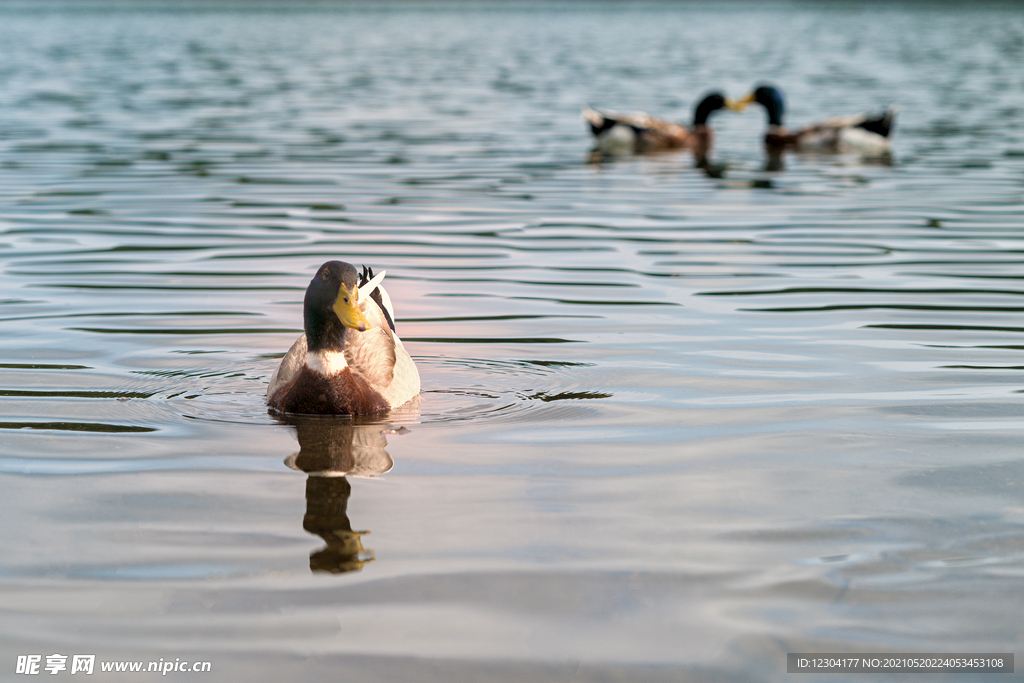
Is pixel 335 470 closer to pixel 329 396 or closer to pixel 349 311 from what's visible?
pixel 329 396

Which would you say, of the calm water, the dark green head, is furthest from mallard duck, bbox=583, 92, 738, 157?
the calm water

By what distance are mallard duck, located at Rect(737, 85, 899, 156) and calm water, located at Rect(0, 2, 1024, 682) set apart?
1804mm

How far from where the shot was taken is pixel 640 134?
23.8 metres

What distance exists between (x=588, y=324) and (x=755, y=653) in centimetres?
556

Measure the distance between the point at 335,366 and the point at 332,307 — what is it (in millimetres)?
353

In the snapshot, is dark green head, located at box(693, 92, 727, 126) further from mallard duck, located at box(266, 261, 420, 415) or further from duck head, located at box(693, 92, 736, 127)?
mallard duck, located at box(266, 261, 420, 415)

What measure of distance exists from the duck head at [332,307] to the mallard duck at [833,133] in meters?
16.7

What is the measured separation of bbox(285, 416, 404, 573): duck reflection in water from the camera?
5.42 m

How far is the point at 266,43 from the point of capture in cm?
5938

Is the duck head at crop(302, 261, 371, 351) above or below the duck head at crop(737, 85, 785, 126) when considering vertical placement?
above

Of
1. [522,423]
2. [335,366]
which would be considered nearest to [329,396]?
[335,366]

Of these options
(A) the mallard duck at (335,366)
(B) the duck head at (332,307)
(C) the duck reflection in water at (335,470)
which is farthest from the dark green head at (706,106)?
(C) the duck reflection in water at (335,470)

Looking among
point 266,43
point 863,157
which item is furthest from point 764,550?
point 266,43

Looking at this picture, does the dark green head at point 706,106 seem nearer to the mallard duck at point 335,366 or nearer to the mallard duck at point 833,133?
the mallard duck at point 833,133
